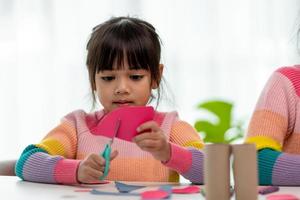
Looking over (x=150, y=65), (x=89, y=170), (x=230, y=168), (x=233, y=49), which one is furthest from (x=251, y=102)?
(x=230, y=168)

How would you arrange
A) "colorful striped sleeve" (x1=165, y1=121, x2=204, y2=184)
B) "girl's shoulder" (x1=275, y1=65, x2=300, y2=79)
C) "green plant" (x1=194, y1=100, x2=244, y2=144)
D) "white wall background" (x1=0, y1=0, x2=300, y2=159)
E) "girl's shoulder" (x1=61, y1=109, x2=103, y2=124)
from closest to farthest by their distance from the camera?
1. "green plant" (x1=194, y1=100, x2=244, y2=144)
2. "colorful striped sleeve" (x1=165, y1=121, x2=204, y2=184)
3. "girl's shoulder" (x1=275, y1=65, x2=300, y2=79)
4. "girl's shoulder" (x1=61, y1=109, x2=103, y2=124)
5. "white wall background" (x1=0, y1=0, x2=300, y2=159)

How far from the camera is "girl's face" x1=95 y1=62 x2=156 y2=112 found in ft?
5.06

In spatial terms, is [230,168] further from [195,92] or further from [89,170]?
[195,92]

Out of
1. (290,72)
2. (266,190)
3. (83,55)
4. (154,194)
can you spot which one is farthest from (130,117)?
(83,55)

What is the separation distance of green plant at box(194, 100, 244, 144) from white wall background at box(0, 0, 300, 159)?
1.98 m

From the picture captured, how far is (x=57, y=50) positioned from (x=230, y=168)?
2096 mm

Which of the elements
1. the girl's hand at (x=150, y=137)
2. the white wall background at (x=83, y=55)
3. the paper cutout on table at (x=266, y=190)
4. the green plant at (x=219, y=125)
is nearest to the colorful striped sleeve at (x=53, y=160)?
the girl's hand at (x=150, y=137)

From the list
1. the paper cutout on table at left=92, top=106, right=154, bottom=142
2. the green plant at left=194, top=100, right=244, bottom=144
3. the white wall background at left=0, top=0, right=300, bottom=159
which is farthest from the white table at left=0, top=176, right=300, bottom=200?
the white wall background at left=0, top=0, right=300, bottom=159

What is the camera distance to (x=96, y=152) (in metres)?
1.54

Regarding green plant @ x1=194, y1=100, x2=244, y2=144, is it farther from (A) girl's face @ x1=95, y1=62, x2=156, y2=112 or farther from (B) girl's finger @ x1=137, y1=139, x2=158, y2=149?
(A) girl's face @ x1=95, y1=62, x2=156, y2=112

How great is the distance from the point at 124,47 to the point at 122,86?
109 millimetres

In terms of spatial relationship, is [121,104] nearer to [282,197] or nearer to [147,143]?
[147,143]

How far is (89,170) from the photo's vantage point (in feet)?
4.03

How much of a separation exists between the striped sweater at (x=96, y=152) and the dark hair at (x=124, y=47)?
129 mm
